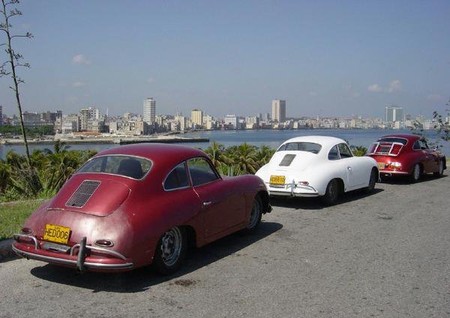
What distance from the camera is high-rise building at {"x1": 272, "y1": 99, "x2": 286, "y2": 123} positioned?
3938 inches

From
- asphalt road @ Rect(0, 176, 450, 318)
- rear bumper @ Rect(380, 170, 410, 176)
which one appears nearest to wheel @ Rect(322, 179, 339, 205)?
asphalt road @ Rect(0, 176, 450, 318)

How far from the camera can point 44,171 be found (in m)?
14.0

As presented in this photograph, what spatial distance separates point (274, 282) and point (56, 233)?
2.40 m

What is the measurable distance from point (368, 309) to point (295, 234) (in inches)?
129

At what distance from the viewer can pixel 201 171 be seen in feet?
21.7

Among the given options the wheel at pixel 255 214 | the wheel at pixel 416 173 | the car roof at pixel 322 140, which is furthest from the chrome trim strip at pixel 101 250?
the wheel at pixel 416 173

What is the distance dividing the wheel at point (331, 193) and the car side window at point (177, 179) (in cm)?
495

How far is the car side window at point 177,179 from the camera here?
590 cm

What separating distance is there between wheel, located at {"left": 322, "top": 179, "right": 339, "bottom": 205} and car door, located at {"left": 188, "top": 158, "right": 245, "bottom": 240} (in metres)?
3.80

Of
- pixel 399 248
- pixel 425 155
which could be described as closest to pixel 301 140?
pixel 399 248

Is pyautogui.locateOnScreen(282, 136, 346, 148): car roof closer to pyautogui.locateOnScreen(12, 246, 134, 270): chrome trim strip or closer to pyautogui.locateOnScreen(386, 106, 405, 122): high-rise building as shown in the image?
pyautogui.locateOnScreen(12, 246, 134, 270): chrome trim strip

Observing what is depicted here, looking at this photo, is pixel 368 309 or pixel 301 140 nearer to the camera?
pixel 368 309

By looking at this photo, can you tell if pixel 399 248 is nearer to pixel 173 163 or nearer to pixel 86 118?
pixel 173 163

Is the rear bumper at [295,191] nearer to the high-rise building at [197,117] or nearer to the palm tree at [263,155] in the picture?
the palm tree at [263,155]
